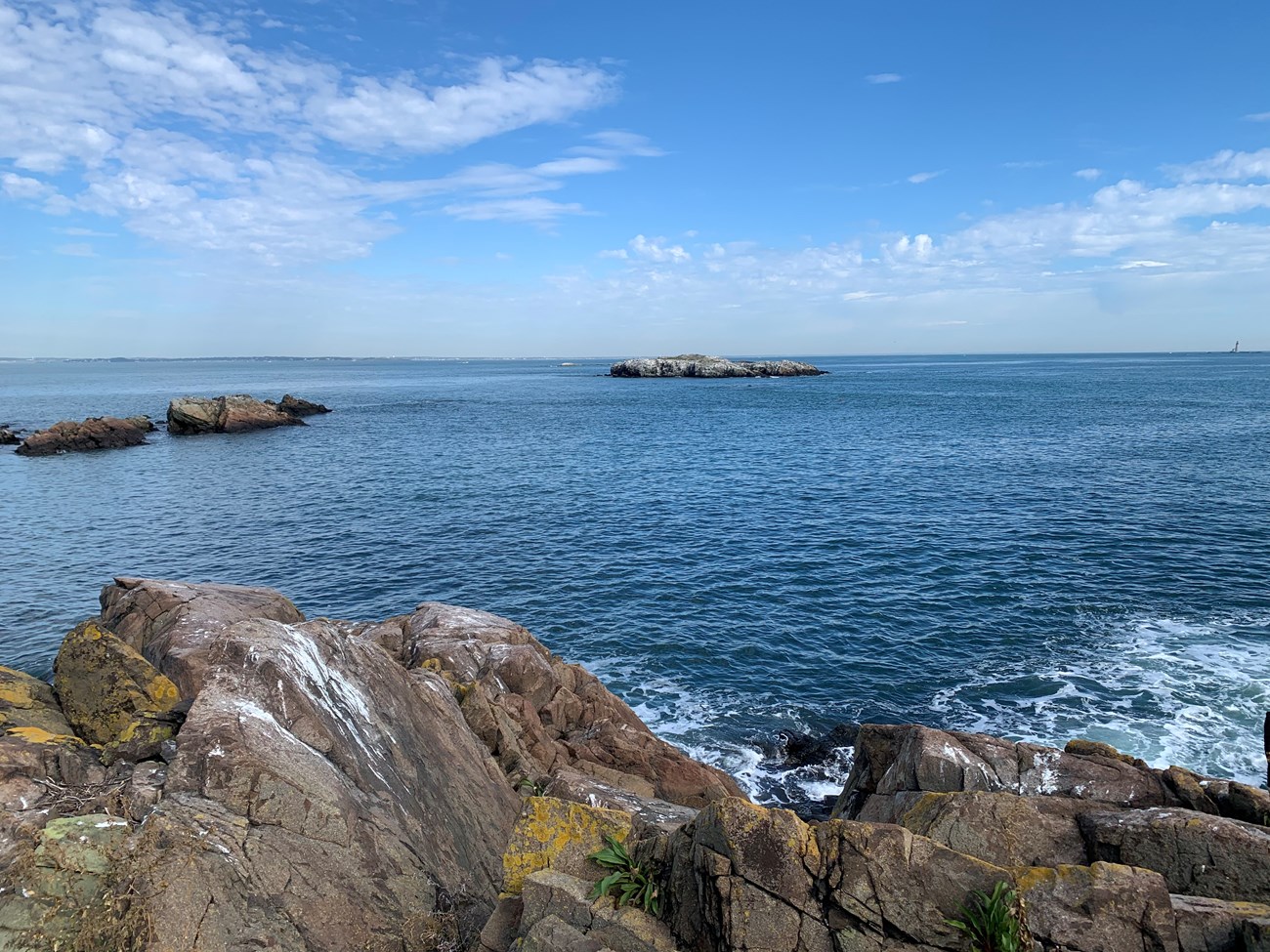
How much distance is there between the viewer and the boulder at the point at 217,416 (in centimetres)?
9631

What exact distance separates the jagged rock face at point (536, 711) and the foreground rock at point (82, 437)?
77.2m

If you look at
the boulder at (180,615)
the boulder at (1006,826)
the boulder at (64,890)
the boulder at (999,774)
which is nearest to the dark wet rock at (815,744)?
the boulder at (999,774)

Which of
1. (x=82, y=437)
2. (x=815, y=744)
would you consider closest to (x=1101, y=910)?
(x=815, y=744)

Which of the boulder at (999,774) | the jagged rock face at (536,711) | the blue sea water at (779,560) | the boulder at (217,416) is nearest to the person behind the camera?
the boulder at (999,774)

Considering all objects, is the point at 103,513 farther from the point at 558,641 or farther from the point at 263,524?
the point at 558,641

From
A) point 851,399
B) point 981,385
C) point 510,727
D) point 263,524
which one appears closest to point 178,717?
point 510,727

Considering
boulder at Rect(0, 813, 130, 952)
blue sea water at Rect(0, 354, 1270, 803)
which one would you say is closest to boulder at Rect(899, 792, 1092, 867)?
boulder at Rect(0, 813, 130, 952)

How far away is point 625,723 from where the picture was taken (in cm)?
2377

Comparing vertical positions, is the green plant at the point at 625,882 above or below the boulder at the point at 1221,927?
below

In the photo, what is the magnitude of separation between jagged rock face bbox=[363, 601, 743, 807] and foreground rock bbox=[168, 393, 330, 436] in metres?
84.9

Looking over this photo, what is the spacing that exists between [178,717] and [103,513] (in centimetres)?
5003

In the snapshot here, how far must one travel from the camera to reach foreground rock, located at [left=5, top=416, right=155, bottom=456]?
80.4 m

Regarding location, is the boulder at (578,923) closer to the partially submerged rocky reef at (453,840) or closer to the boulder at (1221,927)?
the partially submerged rocky reef at (453,840)

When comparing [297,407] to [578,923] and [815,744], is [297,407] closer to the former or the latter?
[815,744]
